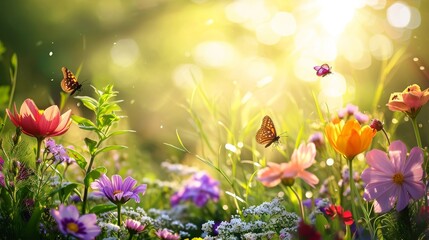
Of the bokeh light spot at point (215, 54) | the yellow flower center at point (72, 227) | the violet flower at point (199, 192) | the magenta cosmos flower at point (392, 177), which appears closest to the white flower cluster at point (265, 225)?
the magenta cosmos flower at point (392, 177)

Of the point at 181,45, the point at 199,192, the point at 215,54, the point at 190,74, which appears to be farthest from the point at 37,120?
the point at 181,45

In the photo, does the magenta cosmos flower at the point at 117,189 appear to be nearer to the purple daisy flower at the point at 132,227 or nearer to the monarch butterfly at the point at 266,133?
the purple daisy flower at the point at 132,227

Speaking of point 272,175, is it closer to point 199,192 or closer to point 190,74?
point 190,74

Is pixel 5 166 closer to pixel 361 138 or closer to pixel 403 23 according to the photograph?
pixel 361 138

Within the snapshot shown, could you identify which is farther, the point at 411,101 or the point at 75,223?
the point at 411,101

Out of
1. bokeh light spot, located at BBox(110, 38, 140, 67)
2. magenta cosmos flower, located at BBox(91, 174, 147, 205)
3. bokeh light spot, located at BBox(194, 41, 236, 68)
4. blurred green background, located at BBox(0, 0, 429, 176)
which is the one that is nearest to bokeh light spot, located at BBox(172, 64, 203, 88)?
blurred green background, located at BBox(0, 0, 429, 176)

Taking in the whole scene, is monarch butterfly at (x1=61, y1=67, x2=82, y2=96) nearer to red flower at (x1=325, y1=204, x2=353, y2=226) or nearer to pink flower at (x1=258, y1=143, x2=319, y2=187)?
pink flower at (x1=258, y1=143, x2=319, y2=187)

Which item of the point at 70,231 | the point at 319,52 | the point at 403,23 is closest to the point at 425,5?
the point at 403,23
